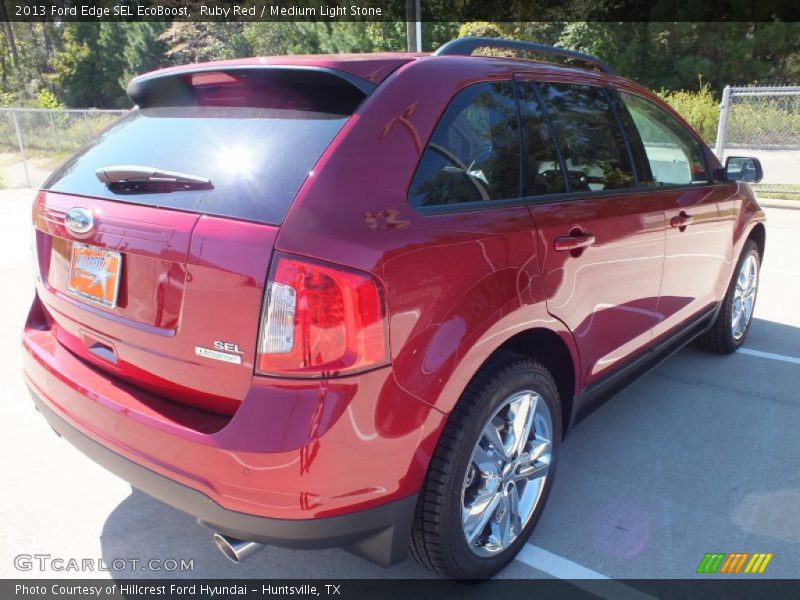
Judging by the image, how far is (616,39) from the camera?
29.3 meters

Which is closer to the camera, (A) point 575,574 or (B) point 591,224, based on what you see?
(A) point 575,574

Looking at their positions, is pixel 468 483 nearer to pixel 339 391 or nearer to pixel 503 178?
pixel 339 391

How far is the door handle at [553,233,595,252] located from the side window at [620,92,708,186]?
781mm

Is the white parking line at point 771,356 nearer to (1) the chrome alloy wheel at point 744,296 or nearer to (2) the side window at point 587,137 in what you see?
(1) the chrome alloy wheel at point 744,296

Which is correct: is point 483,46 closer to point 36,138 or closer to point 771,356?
point 771,356

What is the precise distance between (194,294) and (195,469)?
1.62 ft

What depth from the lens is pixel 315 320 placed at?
172 cm

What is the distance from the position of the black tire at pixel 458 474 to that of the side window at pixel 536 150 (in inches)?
27.3

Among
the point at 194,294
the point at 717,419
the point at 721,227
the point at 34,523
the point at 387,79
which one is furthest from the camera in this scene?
the point at 721,227

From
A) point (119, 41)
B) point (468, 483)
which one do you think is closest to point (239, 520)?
point (468, 483)

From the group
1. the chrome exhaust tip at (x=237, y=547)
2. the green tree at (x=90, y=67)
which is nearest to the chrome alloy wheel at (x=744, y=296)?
the chrome exhaust tip at (x=237, y=547)

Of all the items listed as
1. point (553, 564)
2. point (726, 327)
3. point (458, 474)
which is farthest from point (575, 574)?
point (726, 327)

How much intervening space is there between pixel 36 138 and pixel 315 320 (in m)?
17.5

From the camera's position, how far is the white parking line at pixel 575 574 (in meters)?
2.30
